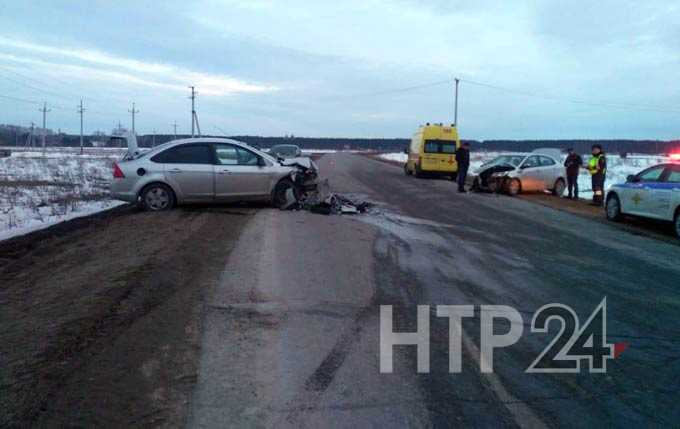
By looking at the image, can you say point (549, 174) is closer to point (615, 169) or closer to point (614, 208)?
point (614, 208)

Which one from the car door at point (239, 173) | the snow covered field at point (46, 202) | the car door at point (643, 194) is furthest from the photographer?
the car door at point (643, 194)

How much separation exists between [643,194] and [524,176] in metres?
8.32

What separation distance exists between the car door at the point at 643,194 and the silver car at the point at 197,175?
25.9 feet

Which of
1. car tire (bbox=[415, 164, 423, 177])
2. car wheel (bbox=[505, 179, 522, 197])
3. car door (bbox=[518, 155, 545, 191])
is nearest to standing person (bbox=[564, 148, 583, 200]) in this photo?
car door (bbox=[518, 155, 545, 191])

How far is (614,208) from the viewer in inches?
609

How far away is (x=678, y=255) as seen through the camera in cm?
1077

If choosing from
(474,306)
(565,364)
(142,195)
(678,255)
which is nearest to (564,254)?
(678,255)

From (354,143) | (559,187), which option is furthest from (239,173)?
(354,143)

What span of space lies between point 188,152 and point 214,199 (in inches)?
44.5

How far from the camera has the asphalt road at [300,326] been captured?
4234mm

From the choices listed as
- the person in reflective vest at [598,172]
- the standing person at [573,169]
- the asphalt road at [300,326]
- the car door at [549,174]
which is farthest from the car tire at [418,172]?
the asphalt road at [300,326]

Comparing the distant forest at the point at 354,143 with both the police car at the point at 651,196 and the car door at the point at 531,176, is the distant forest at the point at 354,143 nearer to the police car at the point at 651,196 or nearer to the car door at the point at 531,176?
the car door at the point at 531,176

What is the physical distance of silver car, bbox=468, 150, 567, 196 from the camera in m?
22.5

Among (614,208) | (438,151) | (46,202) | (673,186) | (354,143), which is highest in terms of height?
(354,143)
